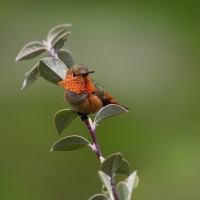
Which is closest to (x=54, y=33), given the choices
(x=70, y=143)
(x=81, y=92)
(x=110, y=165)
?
(x=81, y=92)

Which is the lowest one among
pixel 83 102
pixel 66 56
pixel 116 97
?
pixel 116 97

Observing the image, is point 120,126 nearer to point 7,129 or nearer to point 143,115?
point 143,115

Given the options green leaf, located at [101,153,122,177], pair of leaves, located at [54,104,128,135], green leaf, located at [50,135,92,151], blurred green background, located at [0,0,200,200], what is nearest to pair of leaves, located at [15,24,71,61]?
pair of leaves, located at [54,104,128,135]

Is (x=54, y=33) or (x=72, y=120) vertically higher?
(x=54, y=33)

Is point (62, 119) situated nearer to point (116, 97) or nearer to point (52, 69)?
point (52, 69)

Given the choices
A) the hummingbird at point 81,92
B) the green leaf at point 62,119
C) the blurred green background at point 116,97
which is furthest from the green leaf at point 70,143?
the blurred green background at point 116,97

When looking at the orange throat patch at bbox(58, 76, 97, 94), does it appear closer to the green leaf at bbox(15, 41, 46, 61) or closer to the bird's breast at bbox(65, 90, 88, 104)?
the bird's breast at bbox(65, 90, 88, 104)
